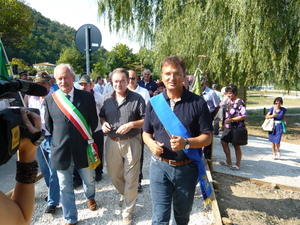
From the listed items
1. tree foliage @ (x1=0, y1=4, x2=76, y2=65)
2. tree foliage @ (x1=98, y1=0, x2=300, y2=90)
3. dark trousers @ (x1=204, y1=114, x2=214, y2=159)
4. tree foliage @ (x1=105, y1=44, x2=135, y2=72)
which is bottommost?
dark trousers @ (x1=204, y1=114, x2=214, y2=159)

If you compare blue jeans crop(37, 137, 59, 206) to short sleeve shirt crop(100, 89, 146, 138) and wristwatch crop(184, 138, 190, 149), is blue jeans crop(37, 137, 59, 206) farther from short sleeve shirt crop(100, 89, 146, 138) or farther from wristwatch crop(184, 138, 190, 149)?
wristwatch crop(184, 138, 190, 149)

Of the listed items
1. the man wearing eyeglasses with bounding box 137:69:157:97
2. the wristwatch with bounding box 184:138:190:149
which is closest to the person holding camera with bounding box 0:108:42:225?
the wristwatch with bounding box 184:138:190:149

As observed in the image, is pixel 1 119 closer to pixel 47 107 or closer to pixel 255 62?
pixel 47 107

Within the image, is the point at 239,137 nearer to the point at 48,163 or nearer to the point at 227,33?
the point at 48,163

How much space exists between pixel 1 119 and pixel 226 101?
515 cm

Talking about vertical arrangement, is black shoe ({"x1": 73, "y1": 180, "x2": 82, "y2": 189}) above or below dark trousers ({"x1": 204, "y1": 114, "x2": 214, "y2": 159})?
below

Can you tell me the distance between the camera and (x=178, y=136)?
2127 millimetres

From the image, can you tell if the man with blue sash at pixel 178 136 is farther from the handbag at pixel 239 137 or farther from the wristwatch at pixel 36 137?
the handbag at pixel 239 137

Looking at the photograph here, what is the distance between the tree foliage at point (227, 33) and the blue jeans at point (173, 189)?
701 centimetres

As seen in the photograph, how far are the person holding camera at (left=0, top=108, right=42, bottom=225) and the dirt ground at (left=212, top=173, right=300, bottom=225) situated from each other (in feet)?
9.53

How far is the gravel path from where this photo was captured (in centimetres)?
300

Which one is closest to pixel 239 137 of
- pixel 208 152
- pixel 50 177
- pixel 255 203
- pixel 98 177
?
pixel 208 152

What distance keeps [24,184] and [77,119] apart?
1.76m

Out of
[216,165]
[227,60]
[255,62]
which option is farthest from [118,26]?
[216,165]
